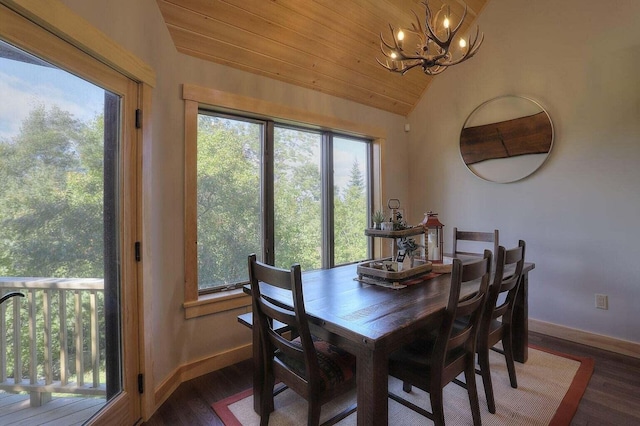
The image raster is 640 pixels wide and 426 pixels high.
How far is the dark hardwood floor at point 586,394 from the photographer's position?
177 centimetres

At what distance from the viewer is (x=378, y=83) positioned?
3.35m

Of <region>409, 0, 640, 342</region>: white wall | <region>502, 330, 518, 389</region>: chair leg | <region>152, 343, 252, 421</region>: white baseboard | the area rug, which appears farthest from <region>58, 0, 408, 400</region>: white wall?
<region>409, 0, 640, 342</region>: white wall

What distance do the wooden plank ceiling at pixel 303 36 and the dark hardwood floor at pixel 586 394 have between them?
2440mm

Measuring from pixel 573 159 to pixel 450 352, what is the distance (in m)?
2.33

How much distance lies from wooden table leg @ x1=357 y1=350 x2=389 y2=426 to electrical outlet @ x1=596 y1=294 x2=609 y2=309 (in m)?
2.60

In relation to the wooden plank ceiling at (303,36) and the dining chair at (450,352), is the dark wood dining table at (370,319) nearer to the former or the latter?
the dining chair at (450,352)

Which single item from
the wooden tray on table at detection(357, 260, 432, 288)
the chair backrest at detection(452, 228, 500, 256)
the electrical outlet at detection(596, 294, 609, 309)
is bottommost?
the electrical outlet at detection(596, 294, 609, 309)

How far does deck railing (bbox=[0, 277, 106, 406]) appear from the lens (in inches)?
46.3

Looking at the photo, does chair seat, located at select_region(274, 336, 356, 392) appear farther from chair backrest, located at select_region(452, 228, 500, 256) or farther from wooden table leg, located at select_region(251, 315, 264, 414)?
chair backrest, located at select_region(452, 228, 500, 256)

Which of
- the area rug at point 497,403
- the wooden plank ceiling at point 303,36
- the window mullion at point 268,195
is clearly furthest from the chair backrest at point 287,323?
the wooden plank ceiling at point 303,36

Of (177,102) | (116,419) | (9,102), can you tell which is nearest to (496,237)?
(177,102)

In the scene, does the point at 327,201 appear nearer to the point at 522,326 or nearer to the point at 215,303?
the point at 215,303

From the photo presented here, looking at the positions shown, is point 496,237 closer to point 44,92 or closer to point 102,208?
point 102,208

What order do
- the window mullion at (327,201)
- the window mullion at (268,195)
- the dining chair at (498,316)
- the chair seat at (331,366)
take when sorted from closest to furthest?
1. the chair seat at (331,366)
2. the dining chair at (498,316)
3. the window mullion at (268,195)
4. the window mullion at (327,201)
